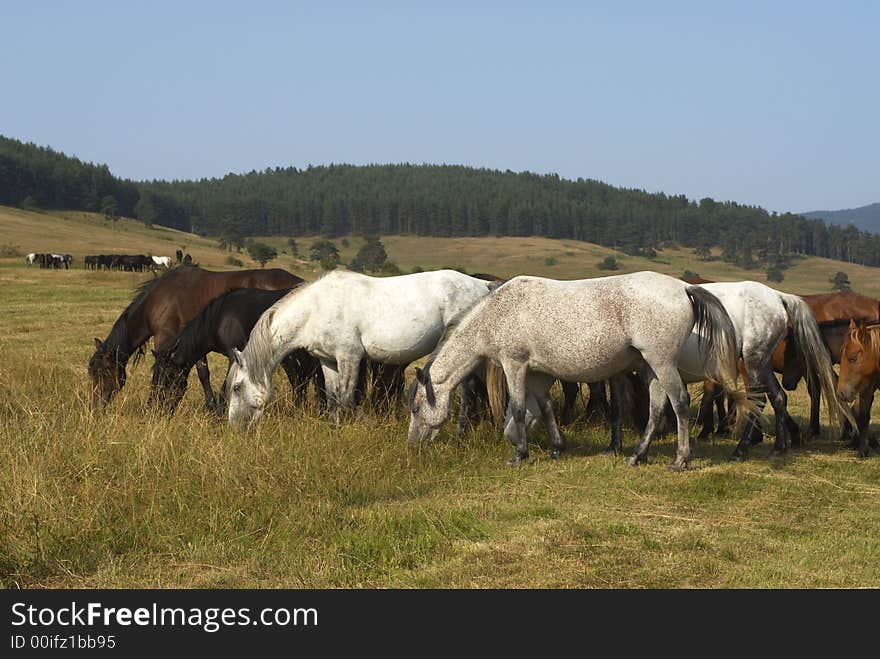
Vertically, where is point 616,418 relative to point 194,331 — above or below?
below

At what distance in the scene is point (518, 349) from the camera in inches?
326

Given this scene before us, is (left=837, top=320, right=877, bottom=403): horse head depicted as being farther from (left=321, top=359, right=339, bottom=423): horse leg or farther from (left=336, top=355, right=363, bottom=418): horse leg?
(left=321, top=359, right=339, bottom=423): horse leg

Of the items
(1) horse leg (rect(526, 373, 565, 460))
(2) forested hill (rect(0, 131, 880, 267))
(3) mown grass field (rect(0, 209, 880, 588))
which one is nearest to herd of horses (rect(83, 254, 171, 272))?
(3) mown grass field (rect(0, 209, 880, 588))

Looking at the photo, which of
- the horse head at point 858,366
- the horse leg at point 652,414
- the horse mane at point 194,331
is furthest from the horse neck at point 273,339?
the horse head at point 858,366

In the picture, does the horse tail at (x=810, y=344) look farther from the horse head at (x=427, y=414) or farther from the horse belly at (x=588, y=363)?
the horse head at (x=427, y=414)

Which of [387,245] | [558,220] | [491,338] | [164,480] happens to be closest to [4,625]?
[164,480]

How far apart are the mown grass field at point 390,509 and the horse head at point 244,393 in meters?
0.34

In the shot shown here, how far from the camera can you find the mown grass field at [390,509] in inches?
209

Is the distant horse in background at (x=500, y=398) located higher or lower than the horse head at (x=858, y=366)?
lower

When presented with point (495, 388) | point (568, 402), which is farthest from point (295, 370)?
point (568, 402)

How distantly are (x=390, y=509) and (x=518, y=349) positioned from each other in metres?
2.42

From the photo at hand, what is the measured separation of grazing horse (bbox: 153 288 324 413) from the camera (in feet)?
32.7

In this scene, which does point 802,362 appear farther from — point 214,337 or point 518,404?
point 214,337

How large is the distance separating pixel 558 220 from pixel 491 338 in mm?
139310
